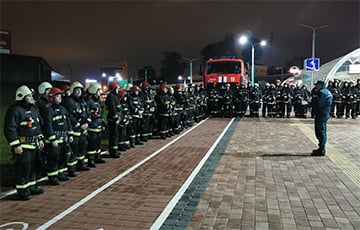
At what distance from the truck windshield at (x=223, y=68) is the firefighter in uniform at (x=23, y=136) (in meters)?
15.2

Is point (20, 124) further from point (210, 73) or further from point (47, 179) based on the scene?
point (210, 73)

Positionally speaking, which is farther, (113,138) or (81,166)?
(113,138)

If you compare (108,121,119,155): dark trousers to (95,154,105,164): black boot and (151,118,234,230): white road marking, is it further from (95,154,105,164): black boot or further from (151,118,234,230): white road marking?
(151,118,234,230): white road marking

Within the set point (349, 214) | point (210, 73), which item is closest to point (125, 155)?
point (349, 214)

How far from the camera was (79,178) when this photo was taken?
7.00 m

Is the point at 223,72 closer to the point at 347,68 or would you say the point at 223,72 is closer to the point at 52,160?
the point at 52,160

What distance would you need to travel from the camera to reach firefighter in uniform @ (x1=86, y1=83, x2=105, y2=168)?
25.6 ft

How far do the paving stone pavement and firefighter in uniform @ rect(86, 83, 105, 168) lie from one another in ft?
9.28

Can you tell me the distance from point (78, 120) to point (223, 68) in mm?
14082

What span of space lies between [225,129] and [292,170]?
644 cm

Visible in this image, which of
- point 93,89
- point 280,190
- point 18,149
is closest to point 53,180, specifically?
point 18,149

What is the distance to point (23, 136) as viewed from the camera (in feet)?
18.9

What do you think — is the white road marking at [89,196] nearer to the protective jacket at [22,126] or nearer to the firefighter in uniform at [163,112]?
the protective jacket at [22,126]

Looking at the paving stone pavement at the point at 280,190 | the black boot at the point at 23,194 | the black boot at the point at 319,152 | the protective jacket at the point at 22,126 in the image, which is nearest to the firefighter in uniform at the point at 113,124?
the paving stone pavement at the point at 280,190
